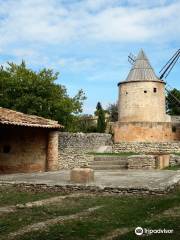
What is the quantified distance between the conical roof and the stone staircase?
11.9 metres

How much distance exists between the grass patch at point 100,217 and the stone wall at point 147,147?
16.7 m

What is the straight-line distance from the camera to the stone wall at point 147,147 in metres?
28.6

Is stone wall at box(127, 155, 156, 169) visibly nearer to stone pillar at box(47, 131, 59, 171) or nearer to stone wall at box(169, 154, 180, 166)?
stone wall at box(169, 154, 180, 166)

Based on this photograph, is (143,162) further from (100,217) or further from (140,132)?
(100,217)

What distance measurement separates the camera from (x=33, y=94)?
31.7 metres

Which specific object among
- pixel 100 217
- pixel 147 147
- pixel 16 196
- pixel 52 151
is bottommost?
pixel 100 217

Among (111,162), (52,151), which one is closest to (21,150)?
(52,151)

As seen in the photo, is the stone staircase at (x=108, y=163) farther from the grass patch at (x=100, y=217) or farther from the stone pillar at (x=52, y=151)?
the grass patch at (x=100, y=217)

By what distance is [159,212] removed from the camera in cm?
974

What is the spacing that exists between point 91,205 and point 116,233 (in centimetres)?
315

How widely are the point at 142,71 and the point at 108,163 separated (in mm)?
13983

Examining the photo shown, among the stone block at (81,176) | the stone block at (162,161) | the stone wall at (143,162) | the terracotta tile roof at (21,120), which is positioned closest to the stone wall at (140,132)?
the stone block at (162,161)

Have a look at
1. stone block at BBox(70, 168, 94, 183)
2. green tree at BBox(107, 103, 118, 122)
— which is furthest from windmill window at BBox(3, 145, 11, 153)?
green tree at BBox(107, 103, 118, 122)

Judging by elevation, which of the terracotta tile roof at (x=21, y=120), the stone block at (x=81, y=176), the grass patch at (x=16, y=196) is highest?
the terracotta tile roof at (x=21, y=120)
